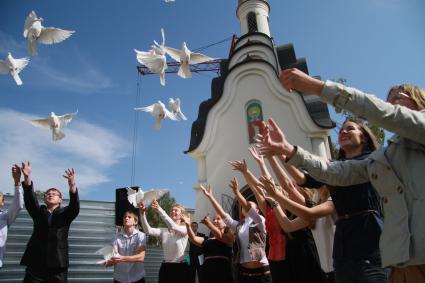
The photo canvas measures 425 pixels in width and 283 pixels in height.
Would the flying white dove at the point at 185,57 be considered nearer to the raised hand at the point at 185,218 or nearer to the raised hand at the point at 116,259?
the raised hand at the point at 185,218

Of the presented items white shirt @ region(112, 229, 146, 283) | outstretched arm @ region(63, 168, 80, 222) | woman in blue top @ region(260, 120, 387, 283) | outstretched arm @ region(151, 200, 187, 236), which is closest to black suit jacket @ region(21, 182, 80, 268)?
outstretched arm @ region(63, 168, 80, 222)

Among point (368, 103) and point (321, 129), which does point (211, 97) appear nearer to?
point (321, 129)

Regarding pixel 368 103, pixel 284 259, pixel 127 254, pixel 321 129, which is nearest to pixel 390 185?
pixel 368 103

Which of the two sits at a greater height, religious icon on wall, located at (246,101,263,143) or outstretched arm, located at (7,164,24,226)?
religious icon on wall, located at (246,101,263,143)

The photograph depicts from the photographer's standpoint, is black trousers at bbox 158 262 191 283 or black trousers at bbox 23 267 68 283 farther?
black trousers at bbox 158 262 191 283

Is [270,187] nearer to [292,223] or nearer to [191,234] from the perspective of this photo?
[292,223]

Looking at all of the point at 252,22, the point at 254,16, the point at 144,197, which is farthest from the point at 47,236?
the point at 254,16

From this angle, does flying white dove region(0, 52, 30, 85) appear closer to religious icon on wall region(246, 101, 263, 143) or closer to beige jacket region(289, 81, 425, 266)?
beige jacket region(289, 81, 425, 266)

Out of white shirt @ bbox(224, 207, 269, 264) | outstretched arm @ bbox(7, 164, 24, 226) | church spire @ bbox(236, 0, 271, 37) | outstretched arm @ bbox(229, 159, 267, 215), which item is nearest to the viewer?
outstretched arm @ bbox(229, 159, 267, 215)

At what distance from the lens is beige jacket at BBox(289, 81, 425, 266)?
5.29 feet

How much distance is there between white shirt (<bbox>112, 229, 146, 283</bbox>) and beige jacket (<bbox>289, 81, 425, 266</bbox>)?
4180 mm

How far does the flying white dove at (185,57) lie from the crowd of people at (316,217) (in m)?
2.62

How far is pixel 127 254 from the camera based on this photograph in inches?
207

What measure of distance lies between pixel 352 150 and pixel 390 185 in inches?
37.3
